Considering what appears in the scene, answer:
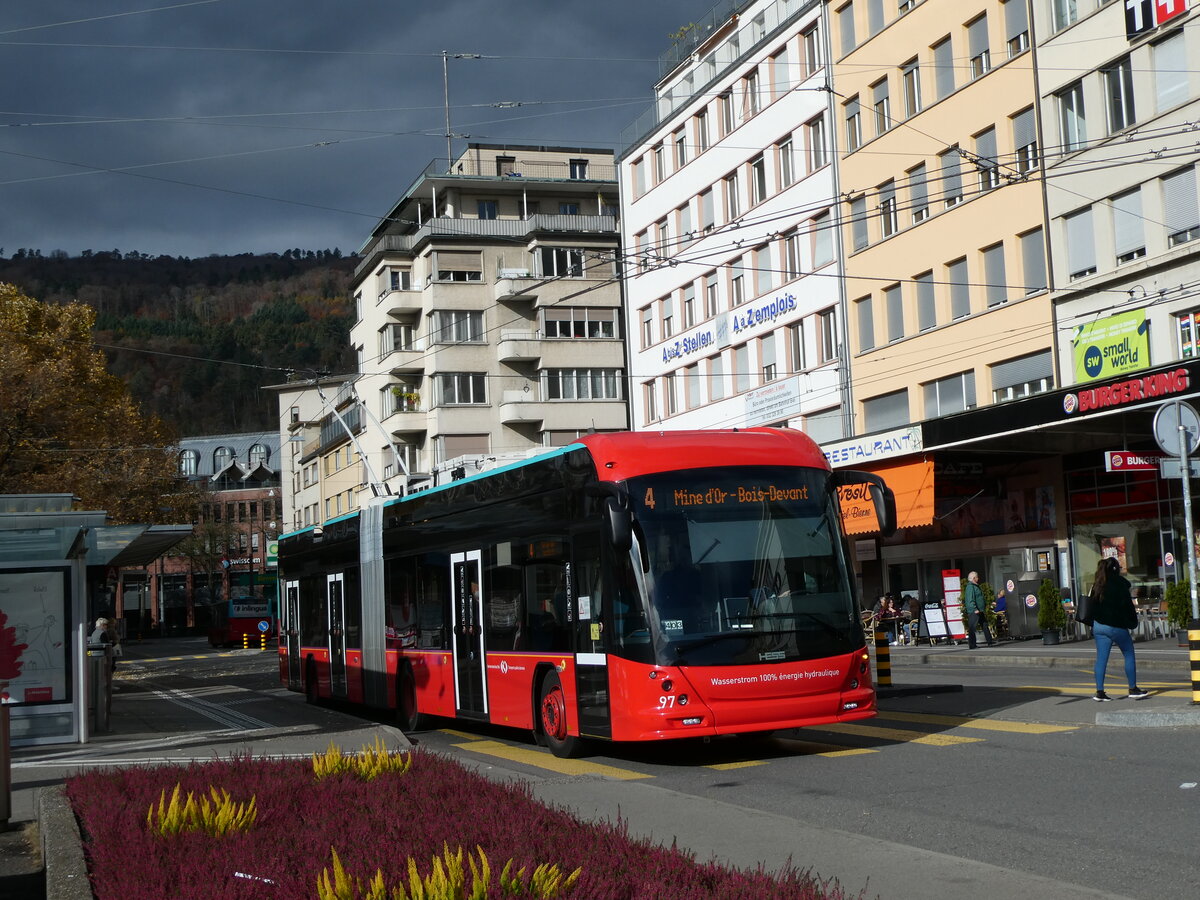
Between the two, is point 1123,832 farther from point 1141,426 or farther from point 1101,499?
point 1101,499

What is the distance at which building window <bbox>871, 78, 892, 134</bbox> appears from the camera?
41406 millimetres

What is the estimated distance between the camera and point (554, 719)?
48.1 feet

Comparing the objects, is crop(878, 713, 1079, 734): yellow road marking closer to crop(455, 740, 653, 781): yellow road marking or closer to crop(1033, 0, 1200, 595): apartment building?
crop(455, 740, 653, 781): yellow road marking

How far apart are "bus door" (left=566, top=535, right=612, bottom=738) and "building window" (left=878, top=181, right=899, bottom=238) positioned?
29417 mm

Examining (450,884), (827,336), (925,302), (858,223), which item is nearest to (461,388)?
(827,336)

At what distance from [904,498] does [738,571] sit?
2618 centimetres

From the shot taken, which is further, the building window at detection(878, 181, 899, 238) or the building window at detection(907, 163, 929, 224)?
the building window at detection(878, 181, 899, 238)

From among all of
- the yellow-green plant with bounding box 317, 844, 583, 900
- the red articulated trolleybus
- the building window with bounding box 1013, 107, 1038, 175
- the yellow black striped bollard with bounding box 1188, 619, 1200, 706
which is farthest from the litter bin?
the building window with bounding box 1013, 107, 1038, 175

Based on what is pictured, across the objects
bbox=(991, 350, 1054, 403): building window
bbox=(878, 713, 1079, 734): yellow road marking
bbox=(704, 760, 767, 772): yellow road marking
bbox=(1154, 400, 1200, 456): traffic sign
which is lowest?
bbox=(704, 760, 767, 772): yellow road marking

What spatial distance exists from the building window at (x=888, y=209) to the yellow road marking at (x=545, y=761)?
91.4 feet

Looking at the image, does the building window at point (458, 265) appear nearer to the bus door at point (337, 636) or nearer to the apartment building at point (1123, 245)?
the apartment building at point (1123, 245)

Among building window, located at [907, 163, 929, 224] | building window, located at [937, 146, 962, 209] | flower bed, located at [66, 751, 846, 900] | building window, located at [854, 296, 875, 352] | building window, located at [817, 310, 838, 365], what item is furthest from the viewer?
building window, located at [817, 310, 838, 365]

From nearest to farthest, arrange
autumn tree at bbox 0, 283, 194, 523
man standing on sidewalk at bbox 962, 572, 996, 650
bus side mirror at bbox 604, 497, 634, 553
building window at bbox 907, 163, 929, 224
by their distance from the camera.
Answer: bus side mirror at bbox 604, 497, 634, 553
man standing on sidewalk at bbox 962, 572, 996, 650
autumn tree at bbox 0, 283, 194, 523
building window at bbox 907, 163, 929, 224

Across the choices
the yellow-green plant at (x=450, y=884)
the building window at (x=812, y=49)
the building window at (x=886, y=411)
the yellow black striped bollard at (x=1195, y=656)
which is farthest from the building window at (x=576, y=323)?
the yellow-green plant at (x=450, y=884)
